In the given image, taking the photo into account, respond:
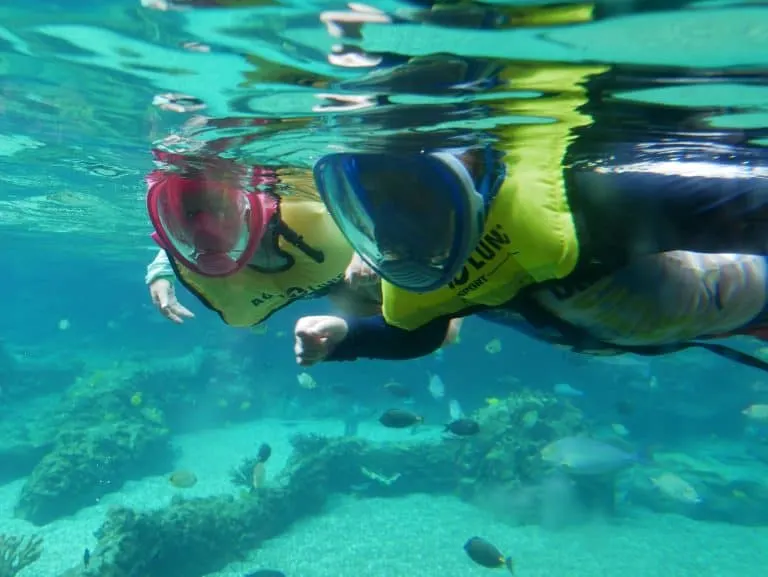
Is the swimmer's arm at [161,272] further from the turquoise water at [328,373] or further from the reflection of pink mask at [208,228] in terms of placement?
the turquoise water at [328,373]

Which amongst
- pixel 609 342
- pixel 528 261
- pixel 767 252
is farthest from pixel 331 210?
pixel 767 252

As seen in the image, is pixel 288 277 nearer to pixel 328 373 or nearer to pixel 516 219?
pixel 516 219

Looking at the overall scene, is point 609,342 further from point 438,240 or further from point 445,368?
point 445,368

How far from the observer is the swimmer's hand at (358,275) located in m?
5.39

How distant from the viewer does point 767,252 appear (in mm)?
2865

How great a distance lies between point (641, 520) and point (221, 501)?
1209 cm

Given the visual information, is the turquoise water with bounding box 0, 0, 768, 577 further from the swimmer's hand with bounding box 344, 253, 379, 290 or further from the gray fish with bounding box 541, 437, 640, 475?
the gray fish with bounding box 541, 437, 640, 475

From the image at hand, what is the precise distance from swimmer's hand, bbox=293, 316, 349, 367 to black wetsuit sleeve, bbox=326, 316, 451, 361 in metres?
0.07

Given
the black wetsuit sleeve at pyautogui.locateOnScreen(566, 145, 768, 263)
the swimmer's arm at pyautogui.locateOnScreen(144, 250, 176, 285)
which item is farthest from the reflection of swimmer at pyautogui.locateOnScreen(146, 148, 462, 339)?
the black wetsuit sleeve at pyautogui.locateOnScreen(566, 145, 768, 263)

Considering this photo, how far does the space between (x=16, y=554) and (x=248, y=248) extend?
44.1 ft

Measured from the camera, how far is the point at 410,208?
3088 millimetres

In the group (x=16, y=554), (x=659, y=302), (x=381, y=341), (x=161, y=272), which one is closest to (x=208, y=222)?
(x=381, y=341)

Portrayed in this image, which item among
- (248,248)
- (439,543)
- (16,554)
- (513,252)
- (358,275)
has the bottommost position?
(439,543)

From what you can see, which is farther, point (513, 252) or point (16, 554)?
point (16, 554)
